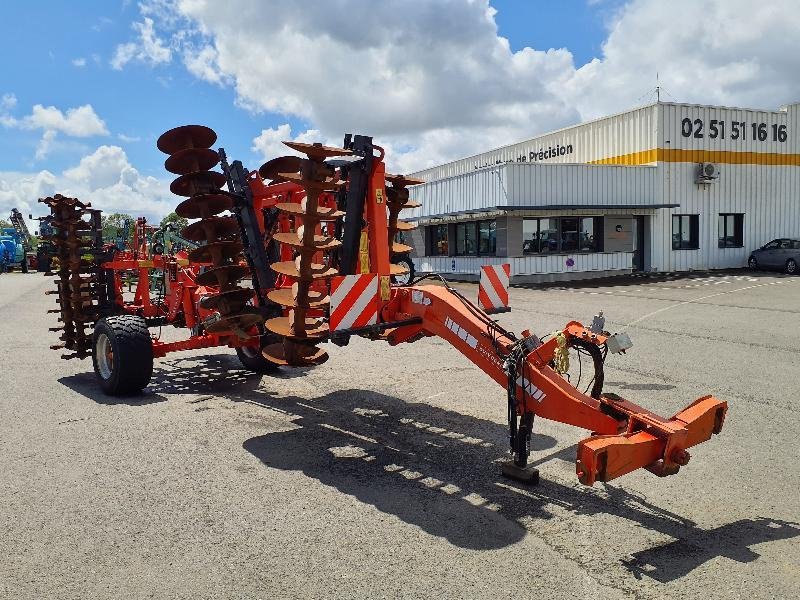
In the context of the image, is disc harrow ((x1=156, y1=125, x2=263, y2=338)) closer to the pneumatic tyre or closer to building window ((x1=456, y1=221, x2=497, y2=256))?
the pneumatic tyre

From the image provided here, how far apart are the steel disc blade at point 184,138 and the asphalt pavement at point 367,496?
2744 millimetres

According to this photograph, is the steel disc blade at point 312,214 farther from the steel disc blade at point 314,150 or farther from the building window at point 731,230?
the building window at point 731,230

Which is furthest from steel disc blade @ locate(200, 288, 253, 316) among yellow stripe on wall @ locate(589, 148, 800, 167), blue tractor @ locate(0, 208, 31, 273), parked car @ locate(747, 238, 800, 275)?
blue tractor @ locate(0, 208, 31, 273)

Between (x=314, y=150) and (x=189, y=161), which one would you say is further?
(x=189, y=161)

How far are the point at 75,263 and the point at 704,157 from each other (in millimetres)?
26608

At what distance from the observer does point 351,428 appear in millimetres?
6629

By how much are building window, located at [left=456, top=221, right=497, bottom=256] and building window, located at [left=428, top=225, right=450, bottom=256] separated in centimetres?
102

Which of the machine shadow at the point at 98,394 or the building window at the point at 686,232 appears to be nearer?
the machine shadow at the point at 98,394

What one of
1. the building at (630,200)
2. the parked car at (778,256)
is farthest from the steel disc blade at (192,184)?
the parked car at (778,256)

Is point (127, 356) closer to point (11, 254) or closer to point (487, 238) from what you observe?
point (487, 238)

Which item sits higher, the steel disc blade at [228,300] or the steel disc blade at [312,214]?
the steel disc blade at [312,214]

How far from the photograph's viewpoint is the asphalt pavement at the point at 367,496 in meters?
3.72

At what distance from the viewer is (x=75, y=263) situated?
9.24 m

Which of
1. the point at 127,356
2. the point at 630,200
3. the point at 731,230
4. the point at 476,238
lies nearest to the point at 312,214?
the point at 127,356
